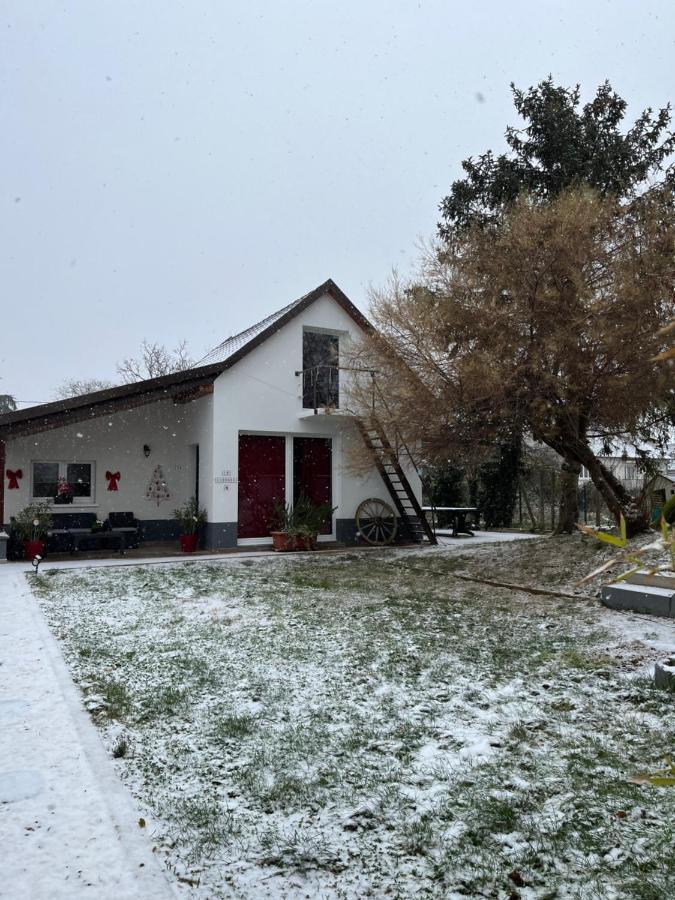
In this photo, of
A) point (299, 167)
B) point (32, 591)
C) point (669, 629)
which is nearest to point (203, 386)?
point (32, 591)

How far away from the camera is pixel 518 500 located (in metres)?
18.6

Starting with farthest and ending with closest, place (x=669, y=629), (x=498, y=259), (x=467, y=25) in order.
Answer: (x=467, y=25)
(x=498, y=259)
(x=669, y=629)

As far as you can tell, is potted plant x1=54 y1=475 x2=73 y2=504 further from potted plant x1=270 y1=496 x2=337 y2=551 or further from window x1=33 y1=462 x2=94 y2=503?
potted plant x1=270 y1=496 x2=337 y2=551

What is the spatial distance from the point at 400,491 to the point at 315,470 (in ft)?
6.67

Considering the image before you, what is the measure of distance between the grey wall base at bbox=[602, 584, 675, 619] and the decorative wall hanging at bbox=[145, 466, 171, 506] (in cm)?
1017

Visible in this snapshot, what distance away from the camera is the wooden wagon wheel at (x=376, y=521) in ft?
47.8

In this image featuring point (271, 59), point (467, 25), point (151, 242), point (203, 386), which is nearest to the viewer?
point (203, 386)

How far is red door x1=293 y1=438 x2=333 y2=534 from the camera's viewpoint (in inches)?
585

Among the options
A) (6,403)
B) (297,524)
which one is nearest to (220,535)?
(297,524)

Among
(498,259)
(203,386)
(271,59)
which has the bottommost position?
(203,386)

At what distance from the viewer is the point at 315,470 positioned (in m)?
14.9

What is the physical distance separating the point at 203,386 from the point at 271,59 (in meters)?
21.3

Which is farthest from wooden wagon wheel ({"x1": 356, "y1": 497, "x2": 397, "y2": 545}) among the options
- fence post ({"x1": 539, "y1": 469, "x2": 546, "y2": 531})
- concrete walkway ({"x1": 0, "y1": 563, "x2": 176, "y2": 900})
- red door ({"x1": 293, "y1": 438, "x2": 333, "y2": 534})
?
concrete walkway ({"x1": 0, "y1": 563, "x2": 176, "y2": 900})

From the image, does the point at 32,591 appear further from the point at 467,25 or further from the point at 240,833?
the point at 467,25
